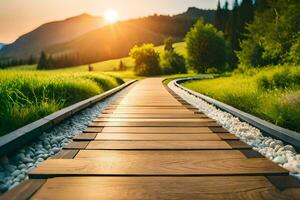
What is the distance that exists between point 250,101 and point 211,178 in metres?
6.88

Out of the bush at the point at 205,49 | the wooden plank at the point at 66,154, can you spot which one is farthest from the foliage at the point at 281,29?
the bush at the point at 205,49

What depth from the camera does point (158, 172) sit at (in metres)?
2.92

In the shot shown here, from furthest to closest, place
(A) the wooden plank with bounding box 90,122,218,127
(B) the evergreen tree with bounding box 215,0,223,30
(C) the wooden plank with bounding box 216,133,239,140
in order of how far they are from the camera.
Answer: (B) the evergreen tree with bounding box 215,0,223,30
(A) the wooden plank with bounding box 90,122,218,127
(C) the wooden plank with bounding box 216,133,239,140

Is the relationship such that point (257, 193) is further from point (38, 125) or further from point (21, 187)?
point (38, 125)

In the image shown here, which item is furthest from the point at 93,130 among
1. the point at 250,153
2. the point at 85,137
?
the point at 250,153

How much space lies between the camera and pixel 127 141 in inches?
169

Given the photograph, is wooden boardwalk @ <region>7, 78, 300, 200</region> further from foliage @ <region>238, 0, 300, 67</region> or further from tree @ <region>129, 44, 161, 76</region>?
tree @ <region>129, 44, 161, 76</region>

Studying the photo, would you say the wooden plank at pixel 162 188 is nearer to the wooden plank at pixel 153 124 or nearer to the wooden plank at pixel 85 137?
the wooden plank at pixel 85 137

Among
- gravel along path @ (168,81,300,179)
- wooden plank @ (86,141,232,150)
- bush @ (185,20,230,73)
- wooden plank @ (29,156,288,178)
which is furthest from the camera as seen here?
bush @ (185,20,230,73)

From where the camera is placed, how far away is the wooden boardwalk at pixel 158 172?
242 cm

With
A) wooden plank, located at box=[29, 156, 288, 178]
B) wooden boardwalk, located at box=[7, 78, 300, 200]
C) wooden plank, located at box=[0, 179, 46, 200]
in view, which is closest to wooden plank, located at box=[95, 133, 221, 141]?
wooden boardwalk, located at box=[7, 78, 300, 200]

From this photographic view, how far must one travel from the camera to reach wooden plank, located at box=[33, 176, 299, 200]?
2365mm

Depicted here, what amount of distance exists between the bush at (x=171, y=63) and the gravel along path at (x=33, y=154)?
188 feet

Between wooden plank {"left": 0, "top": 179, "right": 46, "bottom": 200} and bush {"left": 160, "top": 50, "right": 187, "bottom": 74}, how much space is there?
60267 mm
